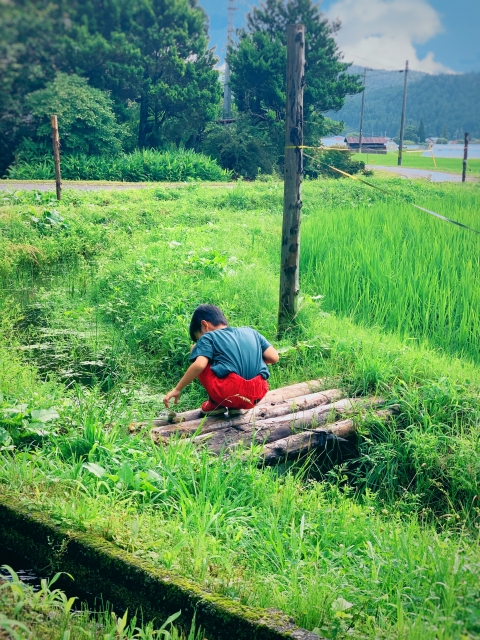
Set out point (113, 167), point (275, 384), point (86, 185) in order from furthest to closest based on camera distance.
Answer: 1. point (86, 185)
2. point (113, 167)
3. point (275, 384)

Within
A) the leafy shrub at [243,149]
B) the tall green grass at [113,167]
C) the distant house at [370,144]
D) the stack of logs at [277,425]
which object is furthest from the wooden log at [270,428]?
the distant house at [370,144]

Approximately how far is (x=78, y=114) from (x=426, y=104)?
1.98 m

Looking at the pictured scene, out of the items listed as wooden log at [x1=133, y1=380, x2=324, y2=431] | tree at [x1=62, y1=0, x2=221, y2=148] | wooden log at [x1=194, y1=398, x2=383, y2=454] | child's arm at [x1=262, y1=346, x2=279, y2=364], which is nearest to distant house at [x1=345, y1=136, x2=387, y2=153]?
tree at [x1=62, y1=0, x2=221, y2=148]

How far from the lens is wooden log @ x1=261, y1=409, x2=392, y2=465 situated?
289cm

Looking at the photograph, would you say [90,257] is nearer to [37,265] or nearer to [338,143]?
[37,265]

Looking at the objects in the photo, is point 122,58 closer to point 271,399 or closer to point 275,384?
point 271,399

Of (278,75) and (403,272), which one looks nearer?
(403,272)

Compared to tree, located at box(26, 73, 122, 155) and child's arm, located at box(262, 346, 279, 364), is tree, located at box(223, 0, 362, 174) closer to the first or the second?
tree, located at box(26, 73, 122, 155)

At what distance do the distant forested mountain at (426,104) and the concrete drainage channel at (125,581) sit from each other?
7.19ft

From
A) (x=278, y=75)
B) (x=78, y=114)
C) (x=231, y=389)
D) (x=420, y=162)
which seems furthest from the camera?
(x=278, y=75)

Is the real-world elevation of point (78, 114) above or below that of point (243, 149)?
above

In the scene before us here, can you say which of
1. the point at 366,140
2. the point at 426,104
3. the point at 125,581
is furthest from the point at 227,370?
the point at 366,140

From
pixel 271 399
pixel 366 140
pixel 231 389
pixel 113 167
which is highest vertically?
pixel 366 140

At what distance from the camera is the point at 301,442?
3006 mm
